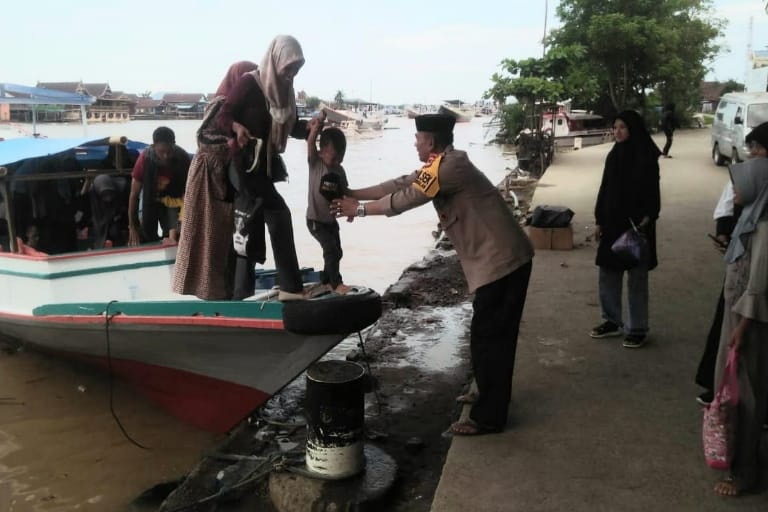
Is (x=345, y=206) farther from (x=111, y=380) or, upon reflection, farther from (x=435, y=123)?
(x=111, y=380)

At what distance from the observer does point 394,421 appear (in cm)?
507

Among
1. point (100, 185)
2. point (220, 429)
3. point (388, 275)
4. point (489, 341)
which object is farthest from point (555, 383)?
point (388, 275)

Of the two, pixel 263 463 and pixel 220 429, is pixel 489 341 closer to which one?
pixel 263 463

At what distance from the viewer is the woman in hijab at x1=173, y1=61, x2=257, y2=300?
4270mm

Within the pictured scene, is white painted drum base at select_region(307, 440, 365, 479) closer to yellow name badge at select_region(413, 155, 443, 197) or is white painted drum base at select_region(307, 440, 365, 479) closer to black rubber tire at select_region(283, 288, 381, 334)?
black rubber tire at select_region(283, 288, 381, 334)

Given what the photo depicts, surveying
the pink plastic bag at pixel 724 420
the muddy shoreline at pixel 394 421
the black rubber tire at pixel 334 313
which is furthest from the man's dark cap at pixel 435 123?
the muddy shoreline at pixel 394 421

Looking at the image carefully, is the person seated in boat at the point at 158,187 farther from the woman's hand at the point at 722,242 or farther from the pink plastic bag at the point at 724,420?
the pink plastic bag at the point at 724,420

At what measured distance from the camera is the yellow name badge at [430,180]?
3625mm

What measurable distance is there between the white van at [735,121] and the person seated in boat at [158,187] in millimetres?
11144

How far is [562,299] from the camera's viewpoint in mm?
6645

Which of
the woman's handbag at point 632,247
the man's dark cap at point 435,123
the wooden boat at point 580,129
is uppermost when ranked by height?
the wooden boat at point 580,129

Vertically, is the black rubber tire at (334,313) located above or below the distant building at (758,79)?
below

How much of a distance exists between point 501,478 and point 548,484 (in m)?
0.23

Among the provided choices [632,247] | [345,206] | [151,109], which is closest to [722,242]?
[632,247]
